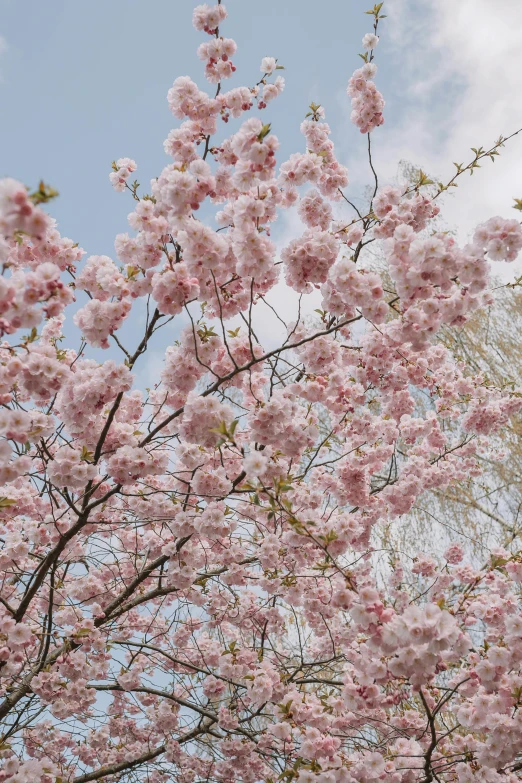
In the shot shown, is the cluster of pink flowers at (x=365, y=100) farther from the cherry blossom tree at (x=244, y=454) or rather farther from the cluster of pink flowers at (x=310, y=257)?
the cluster of pink flowers at (x=310, y=257)

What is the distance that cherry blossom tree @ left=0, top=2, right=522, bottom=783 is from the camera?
2355mm

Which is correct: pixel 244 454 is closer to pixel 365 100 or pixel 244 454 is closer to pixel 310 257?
pixel 310 257

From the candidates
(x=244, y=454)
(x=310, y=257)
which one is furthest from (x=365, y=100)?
(x=244, y=454)

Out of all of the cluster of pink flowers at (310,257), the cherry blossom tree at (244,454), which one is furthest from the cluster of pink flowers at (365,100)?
the cluster of pink flowers at (310,257)

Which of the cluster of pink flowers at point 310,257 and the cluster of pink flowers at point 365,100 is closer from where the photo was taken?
the cluster of pink flowers at point 310,257

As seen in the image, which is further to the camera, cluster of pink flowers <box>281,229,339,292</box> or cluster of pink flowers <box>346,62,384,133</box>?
cluster of pink flowers <box>346,62,384,133</box>

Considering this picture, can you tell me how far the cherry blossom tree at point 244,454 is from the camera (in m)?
2.36

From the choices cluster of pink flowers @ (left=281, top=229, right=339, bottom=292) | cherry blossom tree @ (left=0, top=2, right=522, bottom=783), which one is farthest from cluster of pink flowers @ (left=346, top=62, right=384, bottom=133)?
cluster of pink flowers @ (left=281, top=229, right=339, bottom=292)

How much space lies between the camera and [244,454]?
2484 millimetres

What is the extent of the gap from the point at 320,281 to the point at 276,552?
152 centimetres

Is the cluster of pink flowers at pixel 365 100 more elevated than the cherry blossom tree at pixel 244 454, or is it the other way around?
the cluster of pink flowers at pixel 365 100

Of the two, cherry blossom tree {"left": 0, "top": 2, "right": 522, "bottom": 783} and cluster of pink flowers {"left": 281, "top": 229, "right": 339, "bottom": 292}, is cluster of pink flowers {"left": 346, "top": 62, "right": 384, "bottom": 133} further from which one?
cluster of pink flowers {"left": 281, "top": 229, "right": 339, "bottom": 292}

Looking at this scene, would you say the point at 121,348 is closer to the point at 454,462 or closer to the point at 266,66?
the point at 266,66

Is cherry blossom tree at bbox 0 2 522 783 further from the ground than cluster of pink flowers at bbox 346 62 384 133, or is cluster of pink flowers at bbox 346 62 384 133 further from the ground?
cluster of pink flowers at bbox 346 62 384 133
